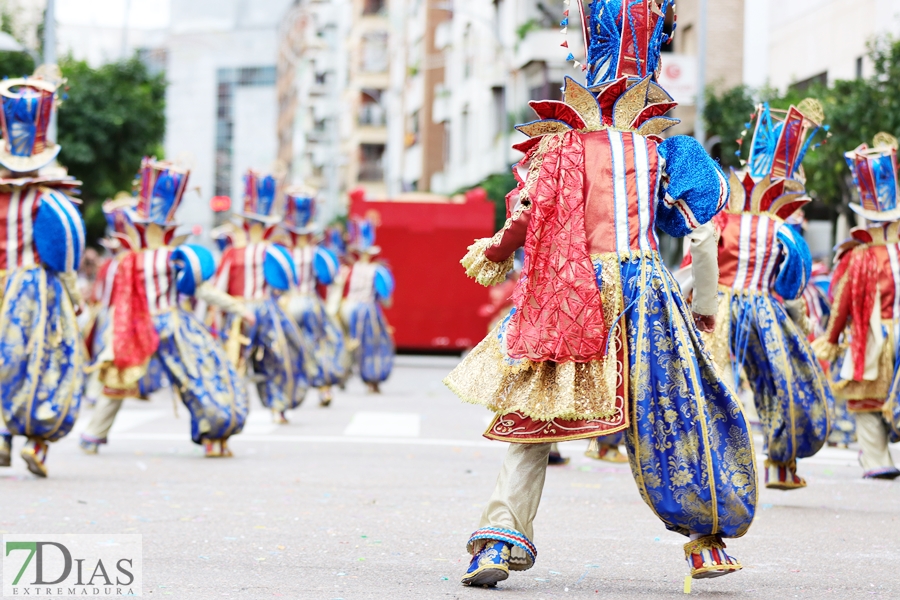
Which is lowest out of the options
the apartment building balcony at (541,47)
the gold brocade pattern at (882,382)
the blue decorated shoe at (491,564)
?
the blue decorated shoe at (491,564)

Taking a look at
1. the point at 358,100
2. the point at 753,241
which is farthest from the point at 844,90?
the point at 358,100

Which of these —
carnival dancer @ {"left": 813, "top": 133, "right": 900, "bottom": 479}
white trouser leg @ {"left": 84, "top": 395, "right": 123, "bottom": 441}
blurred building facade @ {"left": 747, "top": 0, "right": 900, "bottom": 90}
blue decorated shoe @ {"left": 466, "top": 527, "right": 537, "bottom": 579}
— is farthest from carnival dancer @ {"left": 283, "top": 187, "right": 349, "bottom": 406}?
blue decorated shoe @ {"left": 466, "top": 527, "right": 537, "bottom": 579}

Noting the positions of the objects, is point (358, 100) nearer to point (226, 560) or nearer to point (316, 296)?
point (316, 296)

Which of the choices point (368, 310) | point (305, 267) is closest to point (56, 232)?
point (305, 267)

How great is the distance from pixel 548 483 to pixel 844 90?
43.4ft

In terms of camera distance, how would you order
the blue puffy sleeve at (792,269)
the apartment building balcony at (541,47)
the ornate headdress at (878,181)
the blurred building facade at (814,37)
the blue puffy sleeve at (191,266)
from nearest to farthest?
the blue puffy sleeve at (792,269), the ornate headdress at (878,181), the blue puffy sleeve at (191,266), the blurred building facade at (814,37), the apartment building balcony at (541,47)

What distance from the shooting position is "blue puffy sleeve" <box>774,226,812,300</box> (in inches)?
322

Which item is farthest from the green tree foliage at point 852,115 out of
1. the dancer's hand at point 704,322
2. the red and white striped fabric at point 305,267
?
the dancer's hand at point 704,322

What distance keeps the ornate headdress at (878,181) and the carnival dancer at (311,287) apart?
7.37 metres

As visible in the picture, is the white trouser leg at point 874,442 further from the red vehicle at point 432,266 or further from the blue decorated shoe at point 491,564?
the red vehicle at point 432,266

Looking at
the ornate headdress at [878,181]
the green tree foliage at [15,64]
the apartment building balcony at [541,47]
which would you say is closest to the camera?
the ornate headdress at [878,181]

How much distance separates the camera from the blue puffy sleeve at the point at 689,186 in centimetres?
534

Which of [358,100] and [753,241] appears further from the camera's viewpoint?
[358,100]

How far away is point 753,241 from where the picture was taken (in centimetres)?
835
